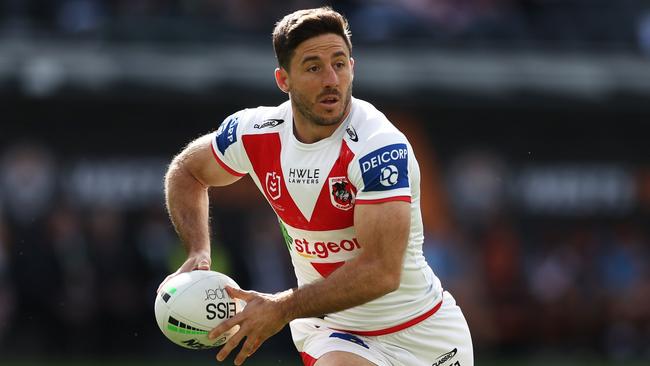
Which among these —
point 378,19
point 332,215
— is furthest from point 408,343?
point 378,19

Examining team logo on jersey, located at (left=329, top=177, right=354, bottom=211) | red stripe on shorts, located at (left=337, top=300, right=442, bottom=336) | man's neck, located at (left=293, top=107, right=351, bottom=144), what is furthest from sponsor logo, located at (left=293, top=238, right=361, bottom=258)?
man's neck, located at (left=293, top=107, right=351, bottom=144)

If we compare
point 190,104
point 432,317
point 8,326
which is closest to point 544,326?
point 190,104

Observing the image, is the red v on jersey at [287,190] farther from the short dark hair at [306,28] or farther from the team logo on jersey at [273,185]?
the short dark hair at [306,28]

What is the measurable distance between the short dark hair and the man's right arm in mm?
1030

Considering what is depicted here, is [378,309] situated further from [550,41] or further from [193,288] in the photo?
[550,41]

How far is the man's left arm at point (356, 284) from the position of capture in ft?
20.8

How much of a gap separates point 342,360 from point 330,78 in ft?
4.99

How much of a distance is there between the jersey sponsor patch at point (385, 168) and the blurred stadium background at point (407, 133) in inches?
433

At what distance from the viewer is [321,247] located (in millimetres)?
6949

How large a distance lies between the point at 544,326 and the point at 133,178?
6757 millimetres

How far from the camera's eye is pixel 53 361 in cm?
1684

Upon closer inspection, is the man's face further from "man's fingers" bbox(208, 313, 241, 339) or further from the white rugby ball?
"man's fingers" bbox(208, 313, 241, 339)

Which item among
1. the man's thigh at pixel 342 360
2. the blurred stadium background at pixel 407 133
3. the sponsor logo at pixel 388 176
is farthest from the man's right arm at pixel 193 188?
the blurred stadium background at pixel 407 133

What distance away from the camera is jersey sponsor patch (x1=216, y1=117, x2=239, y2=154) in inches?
288
